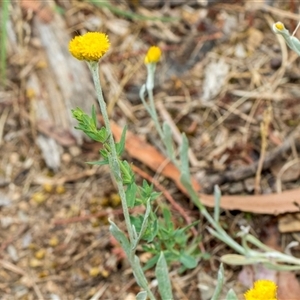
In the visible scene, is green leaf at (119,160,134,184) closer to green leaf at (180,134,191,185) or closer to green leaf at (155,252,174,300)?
green leaf at (155,252,174,300)

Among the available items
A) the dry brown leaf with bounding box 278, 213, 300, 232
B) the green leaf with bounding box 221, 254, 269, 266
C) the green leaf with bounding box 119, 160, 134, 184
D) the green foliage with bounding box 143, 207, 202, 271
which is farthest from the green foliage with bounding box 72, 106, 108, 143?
the dry brown leaf with bounding box 278, 213, 300, 232

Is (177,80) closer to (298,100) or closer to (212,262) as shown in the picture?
(298,100)

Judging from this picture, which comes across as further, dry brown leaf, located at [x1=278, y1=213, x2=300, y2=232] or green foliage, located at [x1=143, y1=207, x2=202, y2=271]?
dry brown leaf, located at [x1=278, y1=213, x2=300, y2=232]

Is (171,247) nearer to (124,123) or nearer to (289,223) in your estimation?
(289,223)

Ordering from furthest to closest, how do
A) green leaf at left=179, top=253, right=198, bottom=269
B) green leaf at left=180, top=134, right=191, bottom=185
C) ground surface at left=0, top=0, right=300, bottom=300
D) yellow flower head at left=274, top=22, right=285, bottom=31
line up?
ground surface at left=0, top=0, right=300, bottom=300 < green leaf at left=180, top=134, right=191, bottom=185 < green leaf at left=179, top=253, right=198, bottom=269 < yellow flower head at left=274, top=22, right=285, bottom=31

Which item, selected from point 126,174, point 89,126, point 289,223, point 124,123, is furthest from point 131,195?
point 124,123

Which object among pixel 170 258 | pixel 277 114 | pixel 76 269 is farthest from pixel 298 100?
pixel 76 269
